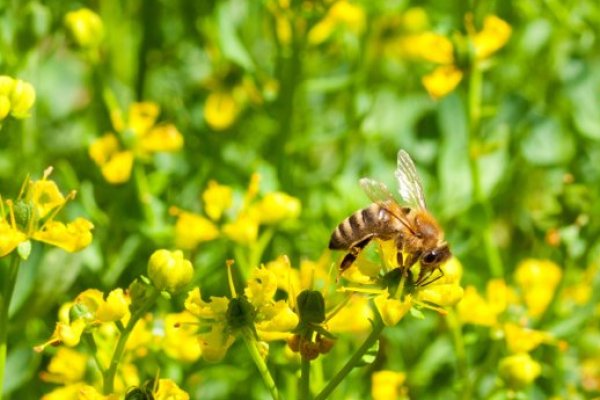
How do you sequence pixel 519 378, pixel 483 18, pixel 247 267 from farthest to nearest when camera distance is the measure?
pixel 483 18 < pixel 247 267 < pixel 519 378

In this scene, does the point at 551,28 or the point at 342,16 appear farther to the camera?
the point at 551,28

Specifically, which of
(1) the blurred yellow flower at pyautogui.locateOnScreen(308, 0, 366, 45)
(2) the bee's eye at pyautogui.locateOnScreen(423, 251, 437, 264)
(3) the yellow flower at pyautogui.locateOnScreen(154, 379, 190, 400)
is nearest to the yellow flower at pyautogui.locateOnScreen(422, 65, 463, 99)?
A: (1) the blurred yellow flower at pyautogui.locateOnScreen(308, 0, 366, 45)

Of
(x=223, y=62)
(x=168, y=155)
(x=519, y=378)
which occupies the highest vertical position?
(x=223, y=62)

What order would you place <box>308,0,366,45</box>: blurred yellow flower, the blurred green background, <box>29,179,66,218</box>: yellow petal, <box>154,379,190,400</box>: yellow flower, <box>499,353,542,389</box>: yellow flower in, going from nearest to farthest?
1. <box>154,379,190,400</box>: yellow flower
2. <box>29,179,66,218</box>: yellow petal
3. <box>499,353,542,389</box>: yellow flower
4. the blurred green background
5. <box>308,0,366,45</box>: blurred yellow flower

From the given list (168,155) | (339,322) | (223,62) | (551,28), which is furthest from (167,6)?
(339,322)

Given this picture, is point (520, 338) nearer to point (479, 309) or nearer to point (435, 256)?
point (479, 309)

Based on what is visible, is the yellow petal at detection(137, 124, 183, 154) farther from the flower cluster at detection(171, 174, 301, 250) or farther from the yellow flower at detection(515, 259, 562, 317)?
the yellow flower at detection(515, 259, 562, 317)

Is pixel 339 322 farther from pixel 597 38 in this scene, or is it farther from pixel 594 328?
pixel 597 38
